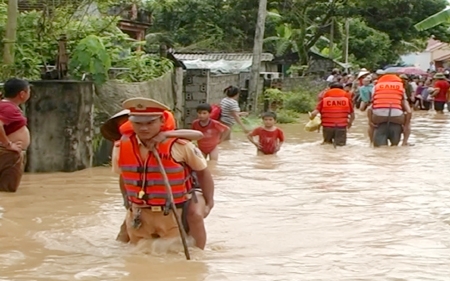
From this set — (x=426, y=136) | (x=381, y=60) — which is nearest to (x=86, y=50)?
(x=426, y=136)

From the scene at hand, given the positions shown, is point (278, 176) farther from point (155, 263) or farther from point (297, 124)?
point (297, 124)

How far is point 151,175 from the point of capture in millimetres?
5957

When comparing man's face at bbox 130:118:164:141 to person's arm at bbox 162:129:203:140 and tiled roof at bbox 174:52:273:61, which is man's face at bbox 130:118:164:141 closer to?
person's arm at bbox 162:129:203:140

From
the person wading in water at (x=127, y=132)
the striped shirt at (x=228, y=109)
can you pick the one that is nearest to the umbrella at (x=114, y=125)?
the person wading in water at (x=127, y=132)

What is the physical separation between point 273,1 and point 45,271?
32.0 m

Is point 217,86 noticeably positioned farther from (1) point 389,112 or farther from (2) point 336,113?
(1) point 389,112

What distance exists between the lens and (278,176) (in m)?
11.6

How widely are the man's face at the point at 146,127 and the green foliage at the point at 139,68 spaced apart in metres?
7.26

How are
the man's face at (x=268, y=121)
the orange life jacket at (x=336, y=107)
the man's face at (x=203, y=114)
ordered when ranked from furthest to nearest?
1. the orange life jacket at (x=336, y=107)
2. the man's face at (x=268, y=121)
3. the man's face at (x=203, y=114)

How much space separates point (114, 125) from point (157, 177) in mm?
911

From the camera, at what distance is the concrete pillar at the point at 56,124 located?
11.3 m

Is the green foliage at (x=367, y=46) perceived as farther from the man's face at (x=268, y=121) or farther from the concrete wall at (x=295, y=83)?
the man's face at (x=268, y=121)

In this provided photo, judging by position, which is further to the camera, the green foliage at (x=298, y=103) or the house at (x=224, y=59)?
the house at (x=224, y=59)

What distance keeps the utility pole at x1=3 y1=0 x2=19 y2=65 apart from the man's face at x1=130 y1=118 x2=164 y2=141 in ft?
20.4
